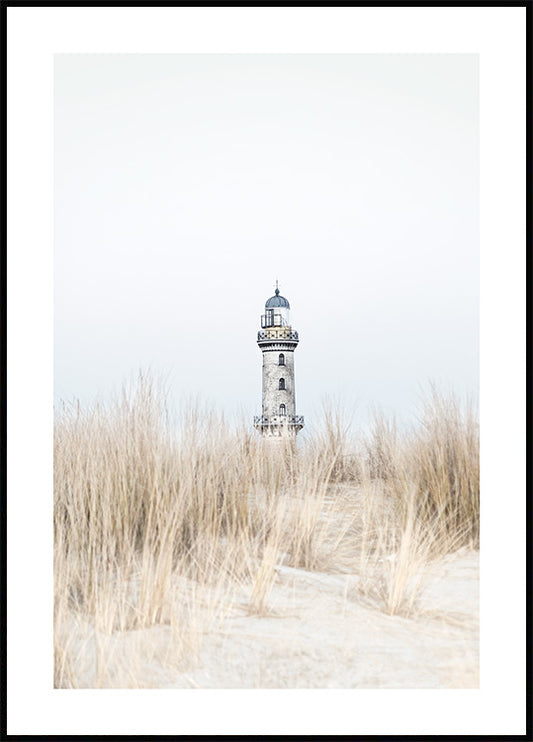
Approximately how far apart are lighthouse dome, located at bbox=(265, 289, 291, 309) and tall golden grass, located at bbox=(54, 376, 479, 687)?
11.7 m

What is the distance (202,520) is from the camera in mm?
2637

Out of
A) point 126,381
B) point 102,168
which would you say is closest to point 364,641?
point 126,381

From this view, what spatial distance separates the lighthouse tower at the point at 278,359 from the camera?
583 inches

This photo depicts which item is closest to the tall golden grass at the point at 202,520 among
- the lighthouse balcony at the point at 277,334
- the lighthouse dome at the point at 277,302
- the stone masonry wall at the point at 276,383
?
the stone masonry wall at the point at 276,383

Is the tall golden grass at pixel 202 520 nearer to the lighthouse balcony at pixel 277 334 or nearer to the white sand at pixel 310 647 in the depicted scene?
the white sand at pixel 310 647

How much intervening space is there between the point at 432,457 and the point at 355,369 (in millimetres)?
1330

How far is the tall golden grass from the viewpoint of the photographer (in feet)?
7.07

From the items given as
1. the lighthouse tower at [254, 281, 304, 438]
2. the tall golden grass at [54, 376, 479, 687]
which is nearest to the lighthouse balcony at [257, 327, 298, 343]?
the lighthouse tower at [254, 281, 304, 438]

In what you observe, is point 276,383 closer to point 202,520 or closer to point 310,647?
point 202,520

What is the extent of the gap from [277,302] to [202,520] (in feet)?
41.7

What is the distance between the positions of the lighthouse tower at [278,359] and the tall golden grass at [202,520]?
444 inches

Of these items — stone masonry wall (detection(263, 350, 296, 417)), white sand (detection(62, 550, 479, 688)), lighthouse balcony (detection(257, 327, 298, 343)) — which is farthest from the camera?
lighthouse balcony (detection(257, 327, 298, 343))

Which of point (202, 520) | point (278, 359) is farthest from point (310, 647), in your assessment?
point (278, 359)

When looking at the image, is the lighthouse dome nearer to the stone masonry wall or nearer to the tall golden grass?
the stone masonry wall
